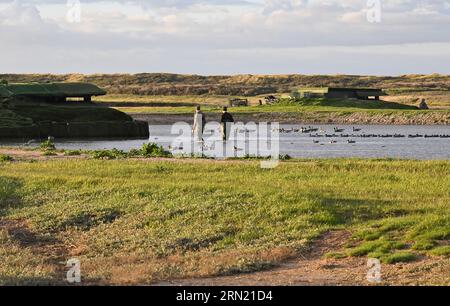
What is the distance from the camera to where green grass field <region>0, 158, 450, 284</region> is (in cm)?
1814

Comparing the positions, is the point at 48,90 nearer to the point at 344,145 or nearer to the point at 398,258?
the point at 344,145

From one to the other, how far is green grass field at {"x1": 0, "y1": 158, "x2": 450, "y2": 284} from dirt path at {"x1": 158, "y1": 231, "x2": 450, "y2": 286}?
0.41 m

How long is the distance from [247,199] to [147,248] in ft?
14.0

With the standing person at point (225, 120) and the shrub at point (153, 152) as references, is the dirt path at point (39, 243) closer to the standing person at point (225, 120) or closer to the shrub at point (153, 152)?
the shrub at point (153, 152)

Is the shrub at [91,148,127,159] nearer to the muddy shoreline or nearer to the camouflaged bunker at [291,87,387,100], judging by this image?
the muddy shoreline

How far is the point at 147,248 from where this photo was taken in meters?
19.8

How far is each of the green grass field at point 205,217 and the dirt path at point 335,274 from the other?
1.33ft

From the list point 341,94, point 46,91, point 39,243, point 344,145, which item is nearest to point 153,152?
point 39,243

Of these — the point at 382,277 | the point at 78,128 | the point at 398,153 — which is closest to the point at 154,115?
the point at 78,128

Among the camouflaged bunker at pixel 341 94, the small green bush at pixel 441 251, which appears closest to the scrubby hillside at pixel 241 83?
the camouflaged bunker at pixel 341 94

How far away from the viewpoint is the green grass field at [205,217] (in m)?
18.1

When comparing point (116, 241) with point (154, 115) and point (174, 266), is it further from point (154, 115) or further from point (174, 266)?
point (154, 115)

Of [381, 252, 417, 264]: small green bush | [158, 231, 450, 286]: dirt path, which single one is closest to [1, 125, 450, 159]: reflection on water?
[158, 231, 450, 286]: dirt path

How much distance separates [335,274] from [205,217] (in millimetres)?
6029
